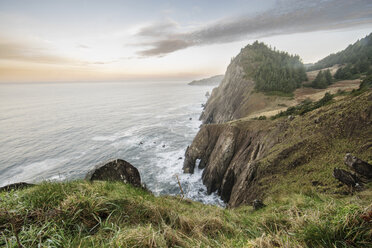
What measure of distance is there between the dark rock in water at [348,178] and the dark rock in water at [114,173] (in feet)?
37.7

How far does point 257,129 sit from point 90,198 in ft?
77.5

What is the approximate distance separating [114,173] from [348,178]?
41.2 feet

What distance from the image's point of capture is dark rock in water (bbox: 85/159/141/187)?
24.6ft

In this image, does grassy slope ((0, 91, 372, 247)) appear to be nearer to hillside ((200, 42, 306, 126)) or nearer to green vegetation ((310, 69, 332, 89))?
Answer: hillside ((200, 42, 306, 126))

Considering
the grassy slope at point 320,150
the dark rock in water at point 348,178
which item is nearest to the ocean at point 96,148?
the grassy slope at point 320,150

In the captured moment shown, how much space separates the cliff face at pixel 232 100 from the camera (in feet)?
162

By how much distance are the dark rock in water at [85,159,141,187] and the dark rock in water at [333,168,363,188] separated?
11481 mm

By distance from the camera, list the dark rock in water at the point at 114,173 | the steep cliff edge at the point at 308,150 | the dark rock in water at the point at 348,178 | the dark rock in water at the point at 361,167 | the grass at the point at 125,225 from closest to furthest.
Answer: the grass at the point at 125,225, the dark rock in water at the point at 114,173, the dark rock in water at the point at 348,178, the dark rock in water at the point at 361,167, the steep cliff edge at the point at 308,150

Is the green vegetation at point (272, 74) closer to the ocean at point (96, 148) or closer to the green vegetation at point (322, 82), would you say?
the green vegetation at point (322, 82)

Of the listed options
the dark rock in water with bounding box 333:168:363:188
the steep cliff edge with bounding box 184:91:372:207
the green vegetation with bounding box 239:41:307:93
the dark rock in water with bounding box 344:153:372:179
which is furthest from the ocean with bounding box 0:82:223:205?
the green vegetation with bounding box 239:41:307:93

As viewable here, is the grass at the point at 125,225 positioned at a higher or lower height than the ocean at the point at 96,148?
higher

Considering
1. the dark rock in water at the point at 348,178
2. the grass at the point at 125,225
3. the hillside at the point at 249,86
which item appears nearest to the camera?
the grass at the point at 125,225

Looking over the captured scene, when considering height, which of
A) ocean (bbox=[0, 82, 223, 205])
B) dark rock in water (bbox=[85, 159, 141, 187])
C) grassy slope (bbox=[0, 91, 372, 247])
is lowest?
ocean (bbox=[0, 82, 223, 205])

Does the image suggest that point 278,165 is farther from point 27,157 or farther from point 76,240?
point 27,157
